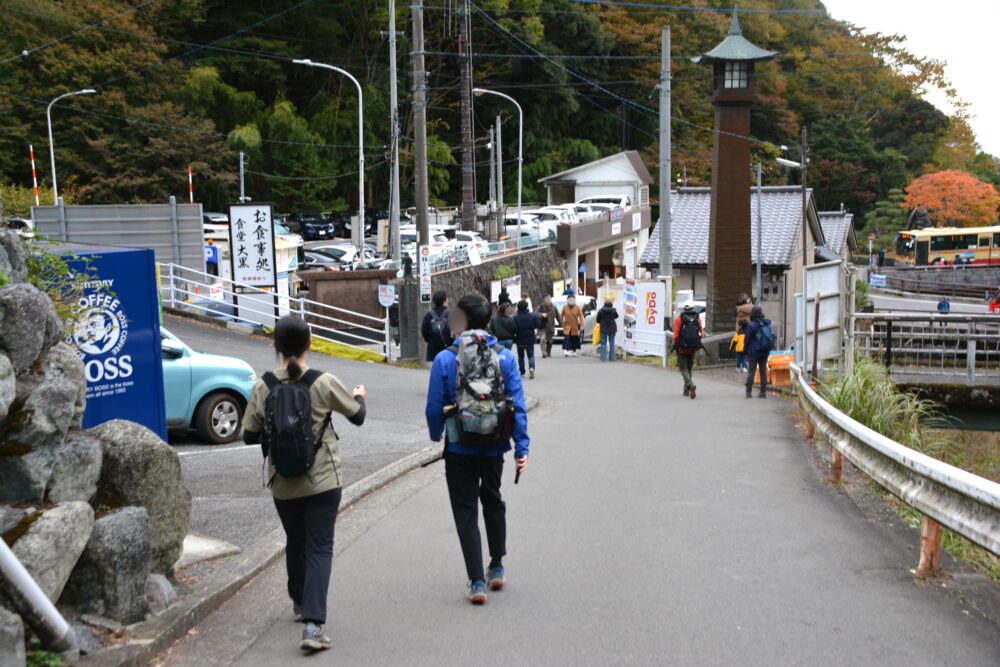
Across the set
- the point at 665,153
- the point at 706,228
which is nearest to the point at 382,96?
the point at 706,228

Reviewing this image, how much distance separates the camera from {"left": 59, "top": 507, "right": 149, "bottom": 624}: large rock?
5117 mm

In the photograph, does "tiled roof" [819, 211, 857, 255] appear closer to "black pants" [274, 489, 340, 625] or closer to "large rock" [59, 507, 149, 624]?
"black pants" [274, 489, 340, 625]

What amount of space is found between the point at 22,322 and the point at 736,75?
83.2ft

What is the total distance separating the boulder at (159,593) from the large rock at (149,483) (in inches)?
3.9

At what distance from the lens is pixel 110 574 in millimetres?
5133

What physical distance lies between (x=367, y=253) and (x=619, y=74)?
32414 millimetres

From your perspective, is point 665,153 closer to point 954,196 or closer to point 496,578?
point 496,578

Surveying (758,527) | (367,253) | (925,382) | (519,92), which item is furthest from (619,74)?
(758,527)

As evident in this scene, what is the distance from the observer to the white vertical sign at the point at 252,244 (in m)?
23.4

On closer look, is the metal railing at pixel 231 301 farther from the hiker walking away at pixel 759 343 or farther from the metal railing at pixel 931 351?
the metal railing at pixel 931 351

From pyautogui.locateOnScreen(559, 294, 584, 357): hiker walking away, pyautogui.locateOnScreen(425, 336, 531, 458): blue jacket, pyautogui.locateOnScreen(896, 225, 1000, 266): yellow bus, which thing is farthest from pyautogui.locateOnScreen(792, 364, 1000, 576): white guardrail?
pyautogui.locateOnScreen(896, 225, 1000, 266): yellow bus

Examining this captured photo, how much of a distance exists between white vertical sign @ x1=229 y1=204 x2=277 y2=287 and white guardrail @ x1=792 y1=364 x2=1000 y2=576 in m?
17.3

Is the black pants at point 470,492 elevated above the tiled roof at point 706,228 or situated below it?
below

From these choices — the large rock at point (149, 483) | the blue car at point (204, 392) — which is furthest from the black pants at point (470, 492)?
the blue car at point (204, 392)
